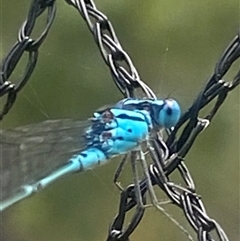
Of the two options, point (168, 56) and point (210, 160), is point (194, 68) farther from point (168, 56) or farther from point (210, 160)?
point (210, 160)

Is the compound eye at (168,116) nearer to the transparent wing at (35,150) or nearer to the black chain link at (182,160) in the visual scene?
the black chain link at (182,160)

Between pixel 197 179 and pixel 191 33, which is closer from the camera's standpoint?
pixel 197 179

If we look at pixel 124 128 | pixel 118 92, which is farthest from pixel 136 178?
pixel 118 92

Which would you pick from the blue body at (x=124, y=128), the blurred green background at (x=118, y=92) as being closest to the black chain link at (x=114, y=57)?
the blue body at (x=124, y=128)

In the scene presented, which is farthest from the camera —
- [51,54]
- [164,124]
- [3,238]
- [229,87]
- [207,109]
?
[51,54]

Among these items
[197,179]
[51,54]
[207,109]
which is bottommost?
[197,179]

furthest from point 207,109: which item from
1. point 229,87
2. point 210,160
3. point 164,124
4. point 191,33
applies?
point 191,33

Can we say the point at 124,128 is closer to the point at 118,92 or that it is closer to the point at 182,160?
the point at 182,160
